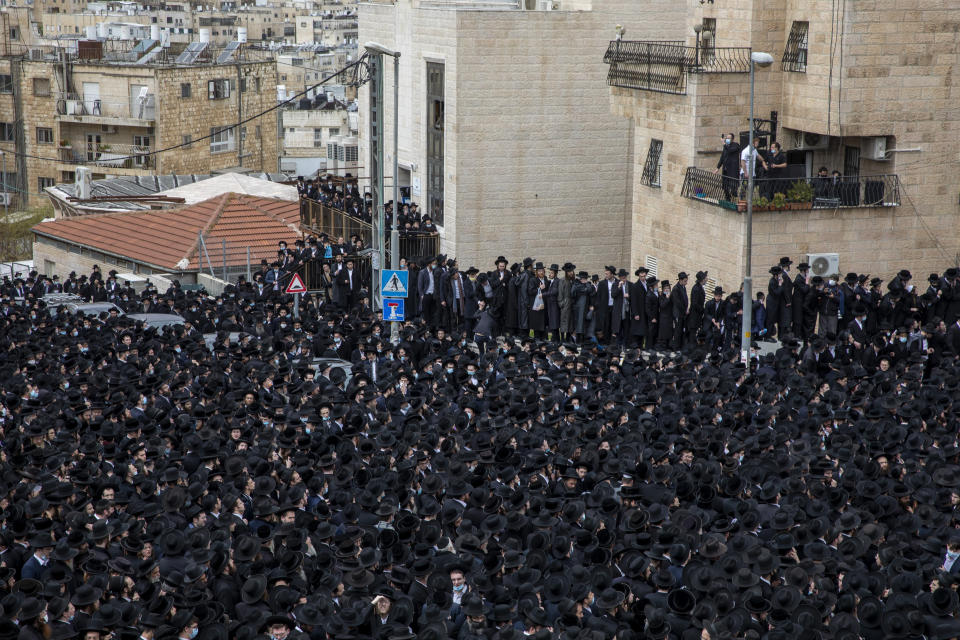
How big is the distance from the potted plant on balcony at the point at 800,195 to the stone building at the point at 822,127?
0.42 feet

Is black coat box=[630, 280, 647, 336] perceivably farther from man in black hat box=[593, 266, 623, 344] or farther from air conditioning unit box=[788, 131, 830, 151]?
air conditioning unit box=[788, 131, 830, 151]

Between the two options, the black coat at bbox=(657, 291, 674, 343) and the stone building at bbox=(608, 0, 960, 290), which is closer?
the black coat at bbox=(657, 291, 674, 343)

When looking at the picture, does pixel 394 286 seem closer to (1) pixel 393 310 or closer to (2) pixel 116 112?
(1) pixel 393 310

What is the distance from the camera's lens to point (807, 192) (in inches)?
1013

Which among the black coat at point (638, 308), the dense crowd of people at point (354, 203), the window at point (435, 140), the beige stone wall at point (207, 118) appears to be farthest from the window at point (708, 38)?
the beige stone wall at point (207, 118)

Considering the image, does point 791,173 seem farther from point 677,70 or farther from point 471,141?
point 471,141

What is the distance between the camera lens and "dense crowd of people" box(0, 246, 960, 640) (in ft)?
34.7

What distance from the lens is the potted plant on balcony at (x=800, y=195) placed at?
1012 inches

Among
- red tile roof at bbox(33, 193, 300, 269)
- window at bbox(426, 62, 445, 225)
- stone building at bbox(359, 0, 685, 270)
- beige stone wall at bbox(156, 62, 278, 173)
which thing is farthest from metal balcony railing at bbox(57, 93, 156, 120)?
stone building at bbox(359, 0, 685, 270)

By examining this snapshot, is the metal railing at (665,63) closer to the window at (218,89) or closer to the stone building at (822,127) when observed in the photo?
the stone building at (822,127)

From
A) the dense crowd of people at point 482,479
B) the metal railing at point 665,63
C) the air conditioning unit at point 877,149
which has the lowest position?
the dense crowd of people at point 482,479

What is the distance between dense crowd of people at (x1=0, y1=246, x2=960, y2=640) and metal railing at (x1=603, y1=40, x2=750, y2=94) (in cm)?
619

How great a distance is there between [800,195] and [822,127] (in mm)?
1765

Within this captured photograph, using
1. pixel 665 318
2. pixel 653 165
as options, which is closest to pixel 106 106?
pixel 653 165
